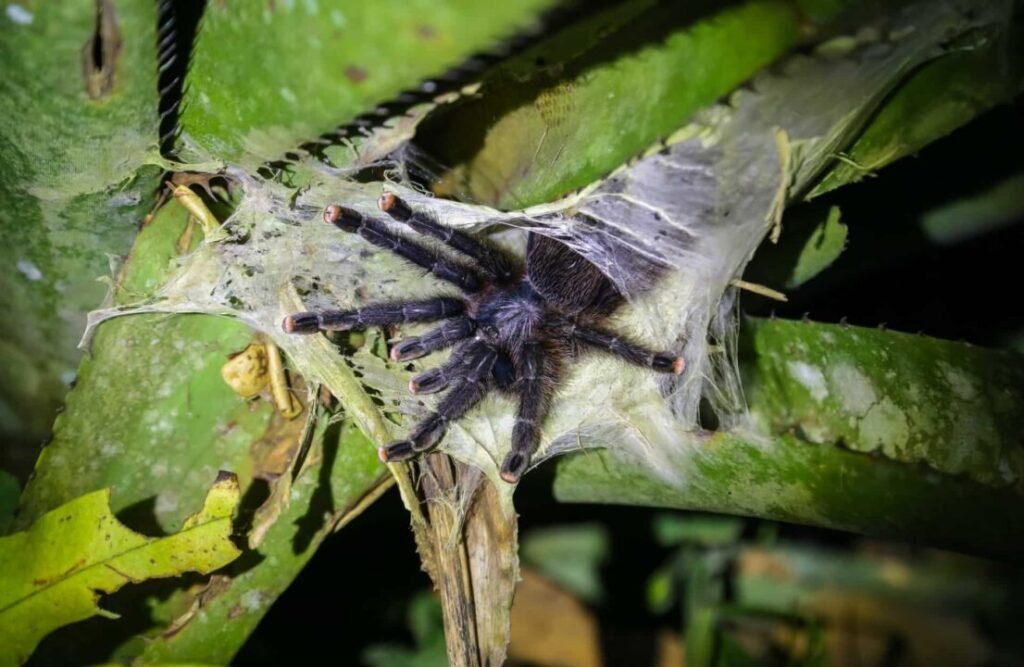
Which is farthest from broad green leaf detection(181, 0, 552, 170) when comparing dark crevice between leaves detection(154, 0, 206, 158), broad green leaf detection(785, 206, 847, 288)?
broad green leaf detection(785, 206, 847, 288)

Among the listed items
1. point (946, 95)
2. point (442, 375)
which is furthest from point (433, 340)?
point (946, 95)

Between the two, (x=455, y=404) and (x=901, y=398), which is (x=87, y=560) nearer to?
(x=455, y=404)

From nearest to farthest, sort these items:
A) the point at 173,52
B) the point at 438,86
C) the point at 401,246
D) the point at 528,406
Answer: the point at 438,86
the point at 173,52
the point at 401,246
the point at 528,406

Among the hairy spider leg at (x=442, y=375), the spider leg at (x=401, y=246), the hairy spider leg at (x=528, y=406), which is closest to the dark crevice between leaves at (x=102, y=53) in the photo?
the spider leg at (x=401, y=246)

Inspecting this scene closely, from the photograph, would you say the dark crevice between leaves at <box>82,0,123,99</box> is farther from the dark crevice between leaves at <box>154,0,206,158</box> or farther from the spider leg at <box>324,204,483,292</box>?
the spider leg at <box>324,204,483,292</box>

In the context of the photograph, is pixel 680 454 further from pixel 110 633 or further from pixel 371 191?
pixel 110 633
